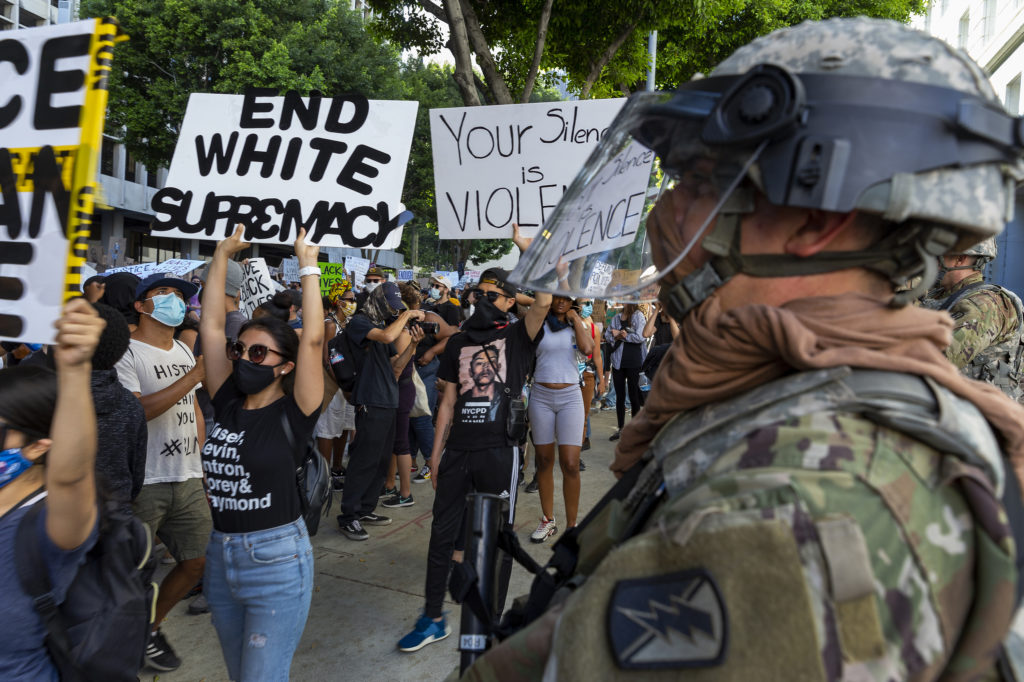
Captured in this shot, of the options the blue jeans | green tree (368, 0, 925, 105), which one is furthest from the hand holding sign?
green tree (368, 0, 925, 105)

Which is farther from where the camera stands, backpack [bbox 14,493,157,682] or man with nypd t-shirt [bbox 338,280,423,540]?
man with nypd t-shirt [bbox 338,280,423,540]

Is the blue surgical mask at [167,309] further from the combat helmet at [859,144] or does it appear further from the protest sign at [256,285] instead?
the protest sign at [256,285]

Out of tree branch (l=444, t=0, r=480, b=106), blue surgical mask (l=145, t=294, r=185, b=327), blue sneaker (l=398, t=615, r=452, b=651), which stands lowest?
blue sneaker (l=398, t=615, r=452, b=651)

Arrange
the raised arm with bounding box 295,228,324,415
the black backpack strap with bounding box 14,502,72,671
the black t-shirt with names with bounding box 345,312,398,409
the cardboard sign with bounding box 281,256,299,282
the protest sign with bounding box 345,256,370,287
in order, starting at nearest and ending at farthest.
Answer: the black backpack strap with bounding box 14,502,72,671 → the raised arm with bounding box 295,228,324,415 → the black t-shirt with names with bounding box 345,312,398,409 → the protest sign with bounding box 345,256,370,287 → the cardboard sign with bounding box 281,256,299,282

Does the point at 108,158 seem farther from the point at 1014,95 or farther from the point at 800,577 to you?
the point at 800,577

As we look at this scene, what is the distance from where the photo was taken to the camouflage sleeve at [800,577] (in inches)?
29.5

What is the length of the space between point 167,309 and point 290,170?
110 centimetres

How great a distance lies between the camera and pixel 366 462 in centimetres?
591

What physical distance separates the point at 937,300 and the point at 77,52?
4.70 m

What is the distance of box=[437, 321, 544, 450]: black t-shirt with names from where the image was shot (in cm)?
431

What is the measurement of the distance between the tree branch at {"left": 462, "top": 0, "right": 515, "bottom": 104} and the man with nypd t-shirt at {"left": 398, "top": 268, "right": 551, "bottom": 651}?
3.69 meters

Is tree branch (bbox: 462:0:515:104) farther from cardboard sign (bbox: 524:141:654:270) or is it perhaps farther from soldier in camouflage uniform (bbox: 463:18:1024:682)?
soldier in camouflage uniform (bbox: 463:18:1024:682)

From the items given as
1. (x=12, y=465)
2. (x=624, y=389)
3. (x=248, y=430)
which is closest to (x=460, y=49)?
(x=624, y=389)

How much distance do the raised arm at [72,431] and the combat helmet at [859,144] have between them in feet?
5.22
